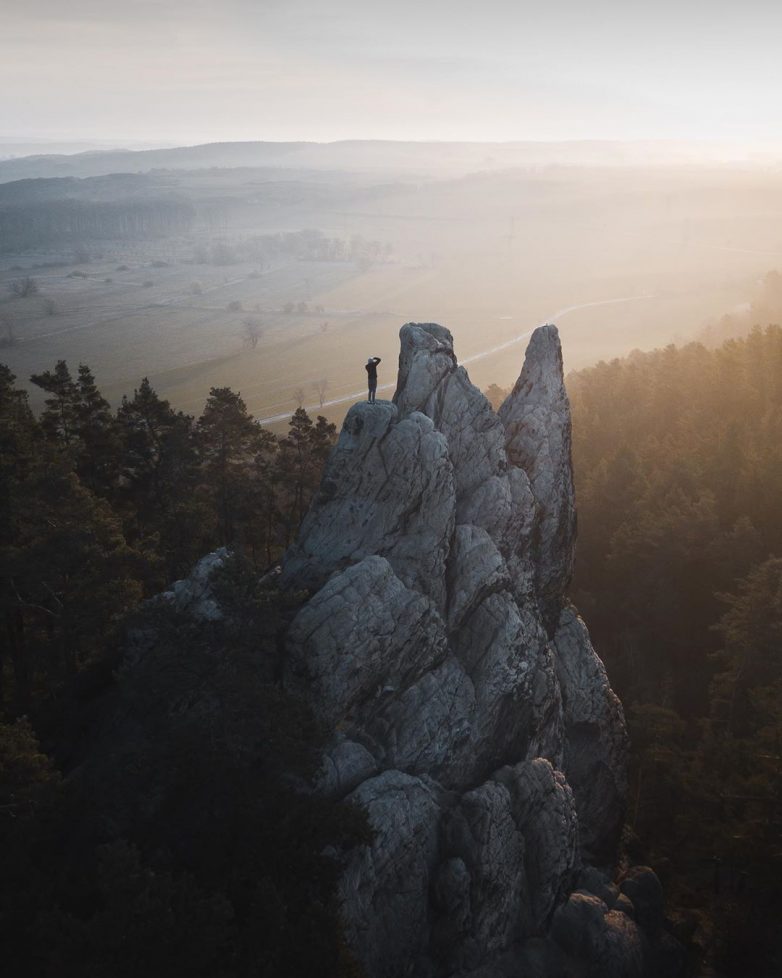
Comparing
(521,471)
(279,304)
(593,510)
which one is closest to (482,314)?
(279,304)

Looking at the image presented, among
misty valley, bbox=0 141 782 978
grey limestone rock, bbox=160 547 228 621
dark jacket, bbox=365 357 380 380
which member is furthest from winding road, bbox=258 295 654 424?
grey limestone rock, bbox=160 547 228 621

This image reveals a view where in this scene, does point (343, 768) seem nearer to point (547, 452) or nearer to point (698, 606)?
point (547, 452)

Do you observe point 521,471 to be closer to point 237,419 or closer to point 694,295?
point 237,419

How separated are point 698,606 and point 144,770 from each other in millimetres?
37231

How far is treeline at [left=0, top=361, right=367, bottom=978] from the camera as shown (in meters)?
15.1

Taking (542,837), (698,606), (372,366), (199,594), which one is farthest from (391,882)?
(698,606)

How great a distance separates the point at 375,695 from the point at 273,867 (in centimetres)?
792

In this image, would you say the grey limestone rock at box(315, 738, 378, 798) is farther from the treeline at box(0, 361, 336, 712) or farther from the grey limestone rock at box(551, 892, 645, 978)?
the treeline at box(0, 361, 336, 712)

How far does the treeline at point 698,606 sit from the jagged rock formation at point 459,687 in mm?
3355

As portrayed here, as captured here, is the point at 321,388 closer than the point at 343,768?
No

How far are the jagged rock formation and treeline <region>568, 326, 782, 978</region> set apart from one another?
132 inches

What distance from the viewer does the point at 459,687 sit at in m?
27.0

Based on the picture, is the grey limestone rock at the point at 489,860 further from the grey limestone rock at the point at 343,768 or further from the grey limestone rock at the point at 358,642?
the grey limestone rock at the point at 358,642

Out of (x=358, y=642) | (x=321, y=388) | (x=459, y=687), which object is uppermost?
(x=358, y=642)
